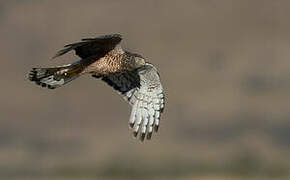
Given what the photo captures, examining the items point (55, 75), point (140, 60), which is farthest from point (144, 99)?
point (55, 75)

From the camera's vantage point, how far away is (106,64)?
945cm

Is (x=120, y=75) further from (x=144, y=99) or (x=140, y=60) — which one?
(x=140, y=60)

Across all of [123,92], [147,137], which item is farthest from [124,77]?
[147,137]

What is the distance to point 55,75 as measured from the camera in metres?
9.47

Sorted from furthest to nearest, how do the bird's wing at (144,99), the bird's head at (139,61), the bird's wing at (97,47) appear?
the bird's wing at (144,99), the bird's head at (139,61), the bird's wing at (97,47)

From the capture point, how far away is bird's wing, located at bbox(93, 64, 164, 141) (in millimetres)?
10113

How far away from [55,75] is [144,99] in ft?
4.30

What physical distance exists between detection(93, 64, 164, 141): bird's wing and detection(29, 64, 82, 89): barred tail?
3.21 feet

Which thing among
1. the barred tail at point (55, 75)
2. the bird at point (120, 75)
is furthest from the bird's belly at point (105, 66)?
the barred tail at point (55, 75)

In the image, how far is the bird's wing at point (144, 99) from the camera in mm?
10113

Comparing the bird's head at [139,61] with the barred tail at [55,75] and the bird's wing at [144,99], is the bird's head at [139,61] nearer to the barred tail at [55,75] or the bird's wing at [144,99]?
the bird's wing at [144,99]

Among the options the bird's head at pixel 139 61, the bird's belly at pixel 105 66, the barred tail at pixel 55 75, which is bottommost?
the barred tail at pixel 55 75

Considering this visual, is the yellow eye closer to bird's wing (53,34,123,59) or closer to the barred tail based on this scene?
bird's wing (53,34,123,59)

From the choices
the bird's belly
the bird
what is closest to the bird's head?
the bird
